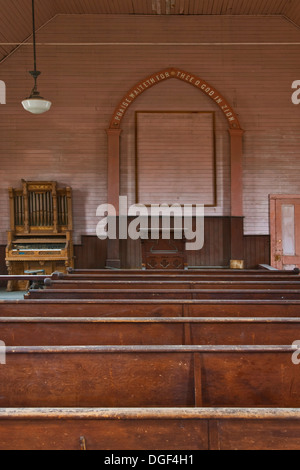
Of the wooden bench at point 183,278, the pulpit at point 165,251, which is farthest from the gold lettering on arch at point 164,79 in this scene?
the wooden bench at point 183,278

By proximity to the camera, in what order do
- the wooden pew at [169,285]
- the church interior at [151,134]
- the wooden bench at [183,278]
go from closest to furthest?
the wooden pew at [169,285]
the wooden bench at [183,278]
the church interior at [151,134]

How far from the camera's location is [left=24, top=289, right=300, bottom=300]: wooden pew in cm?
360

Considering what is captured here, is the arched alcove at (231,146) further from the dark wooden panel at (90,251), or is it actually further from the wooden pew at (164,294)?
the wooden pew at (164,294)

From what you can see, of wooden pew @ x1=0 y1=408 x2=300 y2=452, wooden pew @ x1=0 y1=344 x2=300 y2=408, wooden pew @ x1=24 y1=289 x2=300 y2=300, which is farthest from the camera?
wooden pew @ x1=24 y1=289 x2=300 y2=300

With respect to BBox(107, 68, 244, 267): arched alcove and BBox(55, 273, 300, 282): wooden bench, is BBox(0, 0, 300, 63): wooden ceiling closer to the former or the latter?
BBox(107, 68, 244, 267): arched alcove

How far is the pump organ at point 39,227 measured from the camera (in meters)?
7.64

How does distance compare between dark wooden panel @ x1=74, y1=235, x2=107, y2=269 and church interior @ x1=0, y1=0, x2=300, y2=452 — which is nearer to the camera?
church interior @ x1=0, y1=0, x2=300, y2=452

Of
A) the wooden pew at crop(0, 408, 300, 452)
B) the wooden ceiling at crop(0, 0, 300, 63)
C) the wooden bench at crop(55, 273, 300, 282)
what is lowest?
the wooden pew at crop(0, 408, 300, 452)

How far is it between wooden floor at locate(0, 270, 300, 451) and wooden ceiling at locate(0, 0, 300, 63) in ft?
21.1

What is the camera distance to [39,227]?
7.95m

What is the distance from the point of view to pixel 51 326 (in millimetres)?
2604

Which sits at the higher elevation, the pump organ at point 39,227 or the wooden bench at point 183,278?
the pump organ at point 39,227

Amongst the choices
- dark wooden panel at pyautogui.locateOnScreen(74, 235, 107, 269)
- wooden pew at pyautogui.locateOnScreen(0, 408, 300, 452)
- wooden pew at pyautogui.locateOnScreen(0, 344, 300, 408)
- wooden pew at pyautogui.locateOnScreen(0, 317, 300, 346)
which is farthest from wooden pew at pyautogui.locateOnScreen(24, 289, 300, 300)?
dark wooden panel at pyautogui.locateOnScreen(74, 235, 107, 269)

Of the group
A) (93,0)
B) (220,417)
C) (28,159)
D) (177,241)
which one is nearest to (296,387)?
(220,417)
